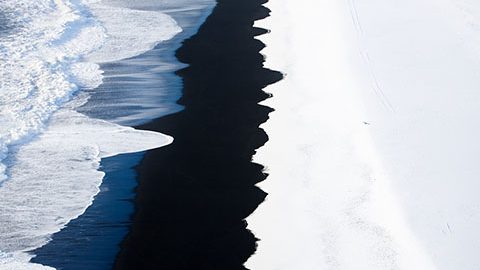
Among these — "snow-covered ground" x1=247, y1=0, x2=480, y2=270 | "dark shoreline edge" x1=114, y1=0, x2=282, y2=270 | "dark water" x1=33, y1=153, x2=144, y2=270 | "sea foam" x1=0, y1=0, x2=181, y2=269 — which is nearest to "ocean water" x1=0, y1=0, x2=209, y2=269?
"sea foam" x1=0, y1=0, x2=181, y2=269

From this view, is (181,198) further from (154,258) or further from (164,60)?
(164,60)

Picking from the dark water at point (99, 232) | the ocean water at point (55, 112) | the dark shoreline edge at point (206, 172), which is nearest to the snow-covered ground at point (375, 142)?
the dark shoreline edge at point (206, 172)

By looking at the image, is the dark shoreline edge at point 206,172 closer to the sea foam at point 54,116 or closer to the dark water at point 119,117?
the dark water at point 119,117

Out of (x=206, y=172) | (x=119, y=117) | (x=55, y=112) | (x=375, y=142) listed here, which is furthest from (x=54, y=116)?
(x=375, y=142)

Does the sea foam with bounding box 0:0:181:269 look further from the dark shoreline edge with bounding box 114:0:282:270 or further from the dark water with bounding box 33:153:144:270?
the dark shoreline edge with bounding box 114:0:282:270

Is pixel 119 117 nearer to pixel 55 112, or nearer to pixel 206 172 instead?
pixel 55 112
